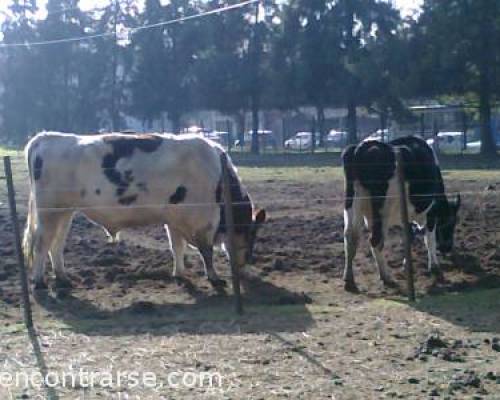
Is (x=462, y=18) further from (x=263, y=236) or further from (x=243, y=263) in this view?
(x=243, y=263)

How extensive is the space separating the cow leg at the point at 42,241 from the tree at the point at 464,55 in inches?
1130

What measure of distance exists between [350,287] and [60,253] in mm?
3589

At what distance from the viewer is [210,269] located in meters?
11.1

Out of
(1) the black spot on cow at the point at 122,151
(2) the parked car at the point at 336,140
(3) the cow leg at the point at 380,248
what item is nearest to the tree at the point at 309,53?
(2) the parked car at the point at 336,140

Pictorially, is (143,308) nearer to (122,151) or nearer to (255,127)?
(122,151)

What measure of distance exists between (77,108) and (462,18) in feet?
92.8

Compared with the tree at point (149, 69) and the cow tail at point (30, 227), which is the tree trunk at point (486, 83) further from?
the cow tail at point (30, 227)

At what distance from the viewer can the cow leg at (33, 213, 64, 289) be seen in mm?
10805

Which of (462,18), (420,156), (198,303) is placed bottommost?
(198,303)

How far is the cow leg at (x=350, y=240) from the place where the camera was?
10.6 meters

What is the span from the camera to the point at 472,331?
8336 mm

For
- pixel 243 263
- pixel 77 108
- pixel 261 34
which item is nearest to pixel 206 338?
pixel 243 263

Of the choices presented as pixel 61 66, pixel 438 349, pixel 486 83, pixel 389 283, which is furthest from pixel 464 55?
pixel 438 349

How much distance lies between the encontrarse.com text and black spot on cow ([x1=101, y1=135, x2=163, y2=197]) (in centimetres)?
462
